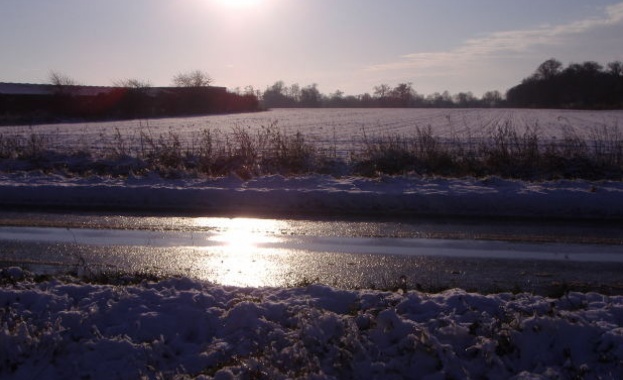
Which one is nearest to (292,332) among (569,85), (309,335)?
(309,335)

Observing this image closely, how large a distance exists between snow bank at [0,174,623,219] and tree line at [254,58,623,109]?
247 feet

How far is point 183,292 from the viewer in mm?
5250

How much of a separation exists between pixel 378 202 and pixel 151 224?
375 centimetres

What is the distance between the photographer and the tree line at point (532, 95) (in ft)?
338

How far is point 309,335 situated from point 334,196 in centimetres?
660

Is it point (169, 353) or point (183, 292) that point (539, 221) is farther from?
point (169, 353)

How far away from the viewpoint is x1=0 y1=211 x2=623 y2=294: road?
21.5 ft

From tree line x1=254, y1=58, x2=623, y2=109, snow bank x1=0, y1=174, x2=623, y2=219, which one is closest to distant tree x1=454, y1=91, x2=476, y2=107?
Result: tree line x1=254, y1=58, x2=623, y2=109

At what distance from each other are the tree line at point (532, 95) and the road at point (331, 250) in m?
78.1

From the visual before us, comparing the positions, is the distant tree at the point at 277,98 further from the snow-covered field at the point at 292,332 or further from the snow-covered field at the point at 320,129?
the snow-covered field at the point at 292,332

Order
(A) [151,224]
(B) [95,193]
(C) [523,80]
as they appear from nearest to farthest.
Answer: (A) [151,224] → (B) [95,193] → (C) [523,80]

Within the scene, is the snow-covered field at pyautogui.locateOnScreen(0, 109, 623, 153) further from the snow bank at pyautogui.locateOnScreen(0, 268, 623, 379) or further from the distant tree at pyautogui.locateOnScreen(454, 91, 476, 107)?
the distant tree at pyautogui.locateOnScreen(454, 91, 476, 107)

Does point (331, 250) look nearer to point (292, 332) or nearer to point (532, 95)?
point (292, 332)

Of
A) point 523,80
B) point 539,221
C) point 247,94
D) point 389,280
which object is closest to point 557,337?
point 389,280
